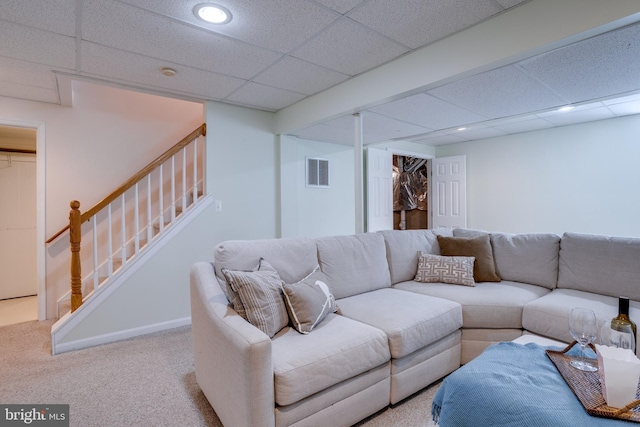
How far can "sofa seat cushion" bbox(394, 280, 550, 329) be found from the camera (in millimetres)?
2256

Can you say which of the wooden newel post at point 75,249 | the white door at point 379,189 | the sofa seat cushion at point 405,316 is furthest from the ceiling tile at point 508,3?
the wooden newel post at point 75,249

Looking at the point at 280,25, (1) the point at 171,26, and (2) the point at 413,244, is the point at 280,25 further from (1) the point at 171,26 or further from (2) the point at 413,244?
(2) the point at 413,244

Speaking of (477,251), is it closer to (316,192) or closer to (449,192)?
(316,192)

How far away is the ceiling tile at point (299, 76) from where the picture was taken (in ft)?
8.67

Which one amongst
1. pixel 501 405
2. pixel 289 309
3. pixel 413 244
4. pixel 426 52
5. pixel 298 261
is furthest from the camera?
pixel 413 244

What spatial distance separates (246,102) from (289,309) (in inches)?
104

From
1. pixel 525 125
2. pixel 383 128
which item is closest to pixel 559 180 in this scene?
pixel 525 125

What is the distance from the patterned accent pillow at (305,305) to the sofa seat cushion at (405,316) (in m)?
0.29

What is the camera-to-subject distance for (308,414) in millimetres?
1514

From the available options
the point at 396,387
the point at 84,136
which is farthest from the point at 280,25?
the point at 84,136

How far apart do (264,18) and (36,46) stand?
1.65 meters

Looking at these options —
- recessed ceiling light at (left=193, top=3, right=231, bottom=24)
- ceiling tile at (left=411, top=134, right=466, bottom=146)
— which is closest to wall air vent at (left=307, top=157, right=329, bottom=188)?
ceiling tile at (left=411, top=134, right=466, bottom=146)

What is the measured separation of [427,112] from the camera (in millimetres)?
3535

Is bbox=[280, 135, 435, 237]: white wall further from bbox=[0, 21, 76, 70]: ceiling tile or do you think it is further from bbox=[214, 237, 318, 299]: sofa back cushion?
bbox=[0, 21, 76, 70]: ceiling tile
